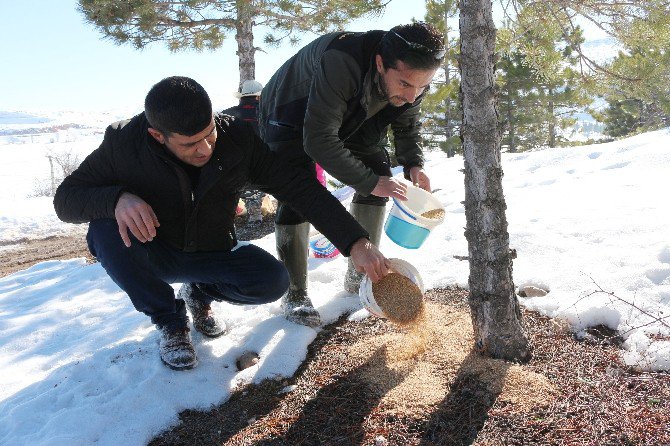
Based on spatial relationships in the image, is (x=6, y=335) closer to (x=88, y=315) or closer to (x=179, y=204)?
(x=88, y=315)

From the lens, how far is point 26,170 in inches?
1441

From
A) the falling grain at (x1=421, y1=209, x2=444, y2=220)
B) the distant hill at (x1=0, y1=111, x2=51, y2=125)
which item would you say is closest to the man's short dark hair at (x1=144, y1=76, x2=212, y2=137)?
the falling grain at (x1=421, y1=209, x2=444, y2=220)

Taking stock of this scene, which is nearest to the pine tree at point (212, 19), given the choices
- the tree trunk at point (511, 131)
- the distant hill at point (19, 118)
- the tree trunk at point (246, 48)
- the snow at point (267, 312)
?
the tree trunk at point (246, 48)

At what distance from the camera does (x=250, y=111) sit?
518cm

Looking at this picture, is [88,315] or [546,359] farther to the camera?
[88,315]

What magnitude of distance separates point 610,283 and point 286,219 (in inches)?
68.5

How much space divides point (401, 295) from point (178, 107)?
125cm

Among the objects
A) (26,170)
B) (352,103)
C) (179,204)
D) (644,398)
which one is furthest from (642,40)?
(26,170)

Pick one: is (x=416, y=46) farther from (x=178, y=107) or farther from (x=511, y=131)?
(x=511, y=131)

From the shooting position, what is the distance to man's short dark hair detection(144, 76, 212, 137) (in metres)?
1.75

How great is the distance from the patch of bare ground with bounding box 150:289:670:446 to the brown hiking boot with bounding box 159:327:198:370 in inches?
10.0

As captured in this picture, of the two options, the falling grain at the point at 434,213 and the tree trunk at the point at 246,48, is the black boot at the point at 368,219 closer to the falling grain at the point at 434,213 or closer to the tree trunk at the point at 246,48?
the falling grain at the point at 434,213

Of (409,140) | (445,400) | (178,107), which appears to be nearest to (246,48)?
(409,140)

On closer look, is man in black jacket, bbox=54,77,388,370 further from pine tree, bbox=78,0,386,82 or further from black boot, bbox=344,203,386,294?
pine tree, bbox=78,0,386,82
